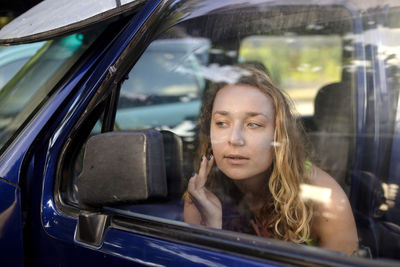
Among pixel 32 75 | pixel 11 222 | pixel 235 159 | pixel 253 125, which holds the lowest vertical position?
pixel 11 222

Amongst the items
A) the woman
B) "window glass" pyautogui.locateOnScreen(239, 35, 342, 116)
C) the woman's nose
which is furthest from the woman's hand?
"window glass" pyautogui.locateOnScreen(239, 35, 342, 116)

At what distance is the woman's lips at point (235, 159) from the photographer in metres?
1.40

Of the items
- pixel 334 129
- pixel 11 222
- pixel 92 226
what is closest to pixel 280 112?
pixel 334 129

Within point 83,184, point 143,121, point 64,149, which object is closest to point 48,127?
point 64,149

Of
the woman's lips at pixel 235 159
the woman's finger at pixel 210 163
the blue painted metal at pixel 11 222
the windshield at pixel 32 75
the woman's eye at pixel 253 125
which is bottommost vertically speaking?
the blue painted metal at pixel 11 222

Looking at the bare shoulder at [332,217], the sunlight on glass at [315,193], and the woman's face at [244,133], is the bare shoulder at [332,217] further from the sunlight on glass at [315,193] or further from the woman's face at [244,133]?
the woman's face at [244,133]

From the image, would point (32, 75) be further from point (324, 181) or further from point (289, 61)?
point (324, 181)

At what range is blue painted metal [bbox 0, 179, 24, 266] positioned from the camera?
5.23 ft

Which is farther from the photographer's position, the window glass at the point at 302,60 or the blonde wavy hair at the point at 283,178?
the window glass at the point at 302,60

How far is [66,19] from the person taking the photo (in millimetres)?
1618

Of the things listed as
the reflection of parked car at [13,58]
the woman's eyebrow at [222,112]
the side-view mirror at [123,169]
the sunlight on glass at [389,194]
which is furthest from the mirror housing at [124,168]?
the reflection of parked car at [13,58]

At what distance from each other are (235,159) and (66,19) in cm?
76

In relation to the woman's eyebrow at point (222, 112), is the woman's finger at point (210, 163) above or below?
below

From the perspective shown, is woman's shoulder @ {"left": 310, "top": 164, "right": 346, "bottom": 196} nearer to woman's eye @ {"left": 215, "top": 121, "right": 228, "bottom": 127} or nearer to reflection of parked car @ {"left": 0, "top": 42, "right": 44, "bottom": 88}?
woman's eye @ {"left": 215, "top": 121, "right": 228, "bottom": 127}
